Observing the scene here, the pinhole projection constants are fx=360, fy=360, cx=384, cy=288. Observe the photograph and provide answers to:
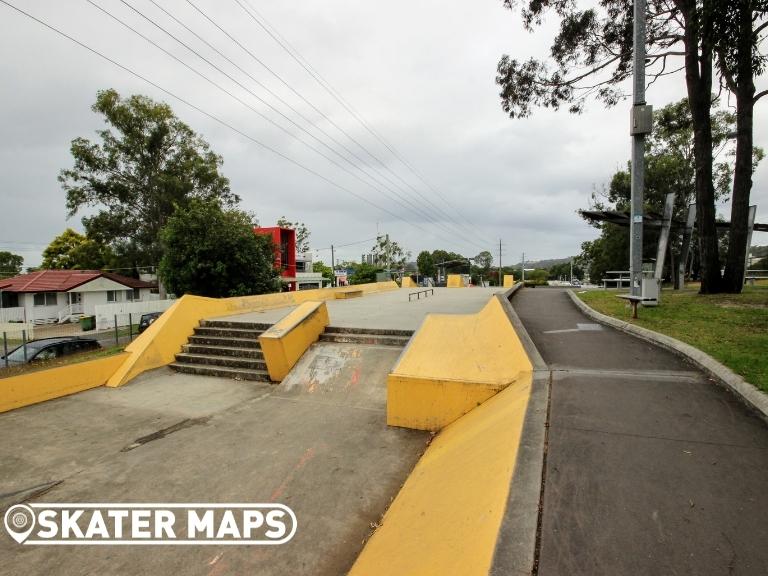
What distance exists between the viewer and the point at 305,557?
2.82m

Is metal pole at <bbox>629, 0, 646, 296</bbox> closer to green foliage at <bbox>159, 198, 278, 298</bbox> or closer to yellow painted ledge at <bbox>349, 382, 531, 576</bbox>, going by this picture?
yellow painted ledge at <bbox>349, 382, 531, 576</bbox>

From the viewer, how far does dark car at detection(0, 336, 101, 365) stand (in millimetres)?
10211

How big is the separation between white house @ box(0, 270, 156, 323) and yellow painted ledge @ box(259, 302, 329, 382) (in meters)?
28.0

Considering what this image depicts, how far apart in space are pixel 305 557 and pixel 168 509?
155 centimetres

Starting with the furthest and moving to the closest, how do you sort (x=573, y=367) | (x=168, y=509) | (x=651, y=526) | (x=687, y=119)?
1. (x=687, y=119)
2. (x=573, y=367)
3. (x=168, y=509)
4. (x=651, y=526)

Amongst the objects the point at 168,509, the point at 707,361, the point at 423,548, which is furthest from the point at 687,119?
the point at 168,509

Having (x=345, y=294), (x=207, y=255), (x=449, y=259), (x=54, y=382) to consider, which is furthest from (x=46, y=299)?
(x=449, y=259)

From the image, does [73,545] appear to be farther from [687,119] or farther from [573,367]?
[687,119]

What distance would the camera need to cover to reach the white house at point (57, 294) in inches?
1061

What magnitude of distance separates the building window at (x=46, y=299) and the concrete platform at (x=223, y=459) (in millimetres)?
29117

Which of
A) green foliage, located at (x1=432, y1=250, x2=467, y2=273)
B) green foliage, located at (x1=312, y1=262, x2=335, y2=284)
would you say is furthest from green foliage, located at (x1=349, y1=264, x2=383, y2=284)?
green foliage, located at (x1=432, y1=250, x2=467, y2=273)

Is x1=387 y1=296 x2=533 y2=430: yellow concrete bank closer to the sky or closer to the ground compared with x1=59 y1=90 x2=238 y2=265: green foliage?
closer to the ground

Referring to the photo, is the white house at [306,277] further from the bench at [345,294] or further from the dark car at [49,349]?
the dark car at [49,349]

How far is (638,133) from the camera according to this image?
786 centimetres
